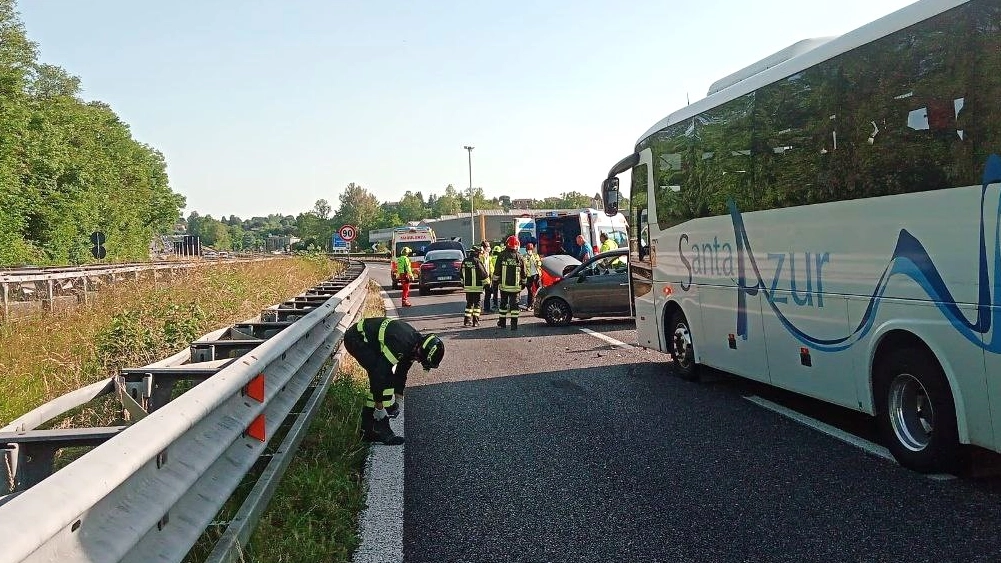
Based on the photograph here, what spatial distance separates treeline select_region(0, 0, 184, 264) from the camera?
127 ft

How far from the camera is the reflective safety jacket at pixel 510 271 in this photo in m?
16.3

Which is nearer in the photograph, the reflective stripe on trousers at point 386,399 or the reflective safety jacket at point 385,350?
the reflective safety jacket at point 385,350

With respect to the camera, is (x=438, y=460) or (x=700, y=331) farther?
(x=700, y=331)

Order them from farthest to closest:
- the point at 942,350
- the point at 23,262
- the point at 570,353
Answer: the point at 23,262 → the point at 570,353 → the point at 942,350

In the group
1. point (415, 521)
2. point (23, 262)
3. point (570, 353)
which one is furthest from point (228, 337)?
→ point (23, 262)

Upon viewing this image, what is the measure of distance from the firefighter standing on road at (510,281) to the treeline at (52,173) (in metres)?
29.0

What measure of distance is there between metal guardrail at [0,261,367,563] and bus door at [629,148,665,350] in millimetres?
5390

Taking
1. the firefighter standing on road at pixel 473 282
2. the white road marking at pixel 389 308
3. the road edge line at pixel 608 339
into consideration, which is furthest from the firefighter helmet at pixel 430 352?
the white road marking at pixel 389 308

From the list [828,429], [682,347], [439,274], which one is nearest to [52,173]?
[439,274]

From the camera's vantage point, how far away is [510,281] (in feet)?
53.5

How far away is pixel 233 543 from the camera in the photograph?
12.1 feet

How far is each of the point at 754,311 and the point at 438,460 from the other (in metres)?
3.51

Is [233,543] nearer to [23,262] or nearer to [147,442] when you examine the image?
[147,442]

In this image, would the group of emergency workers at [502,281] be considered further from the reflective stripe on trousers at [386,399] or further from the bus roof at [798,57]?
the reflective stripe on trousers at [386,399]
